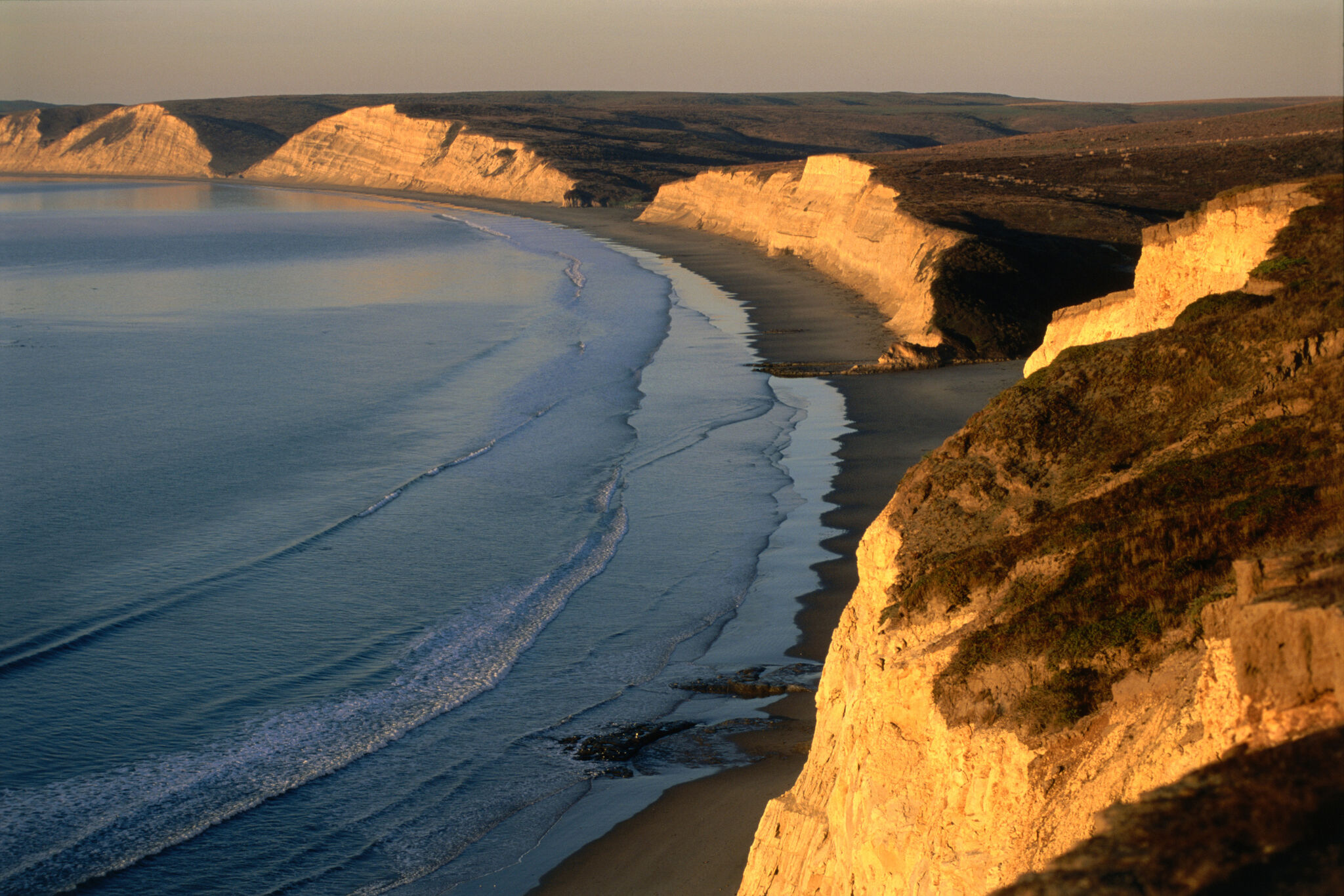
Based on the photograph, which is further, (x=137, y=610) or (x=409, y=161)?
(x=409, y=161)

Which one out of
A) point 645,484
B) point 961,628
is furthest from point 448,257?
point 961,628

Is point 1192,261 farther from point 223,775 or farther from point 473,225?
point 473,225

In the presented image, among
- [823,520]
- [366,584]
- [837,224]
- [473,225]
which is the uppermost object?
[837,224]

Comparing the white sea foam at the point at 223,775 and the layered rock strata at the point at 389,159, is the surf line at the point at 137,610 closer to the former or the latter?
the white sea foam at the point at 223,775

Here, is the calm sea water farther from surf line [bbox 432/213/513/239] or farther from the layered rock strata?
the layered rock strata

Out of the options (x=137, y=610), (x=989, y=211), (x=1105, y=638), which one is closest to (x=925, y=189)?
(x=989, y=211)

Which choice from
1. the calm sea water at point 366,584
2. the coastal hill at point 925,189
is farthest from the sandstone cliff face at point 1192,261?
the coastal hill at point 925,189

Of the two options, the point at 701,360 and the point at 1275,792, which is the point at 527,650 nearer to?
the point at 1275,792

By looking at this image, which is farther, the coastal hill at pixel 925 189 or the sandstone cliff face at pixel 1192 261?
the coastal hill at pixel 925 189
